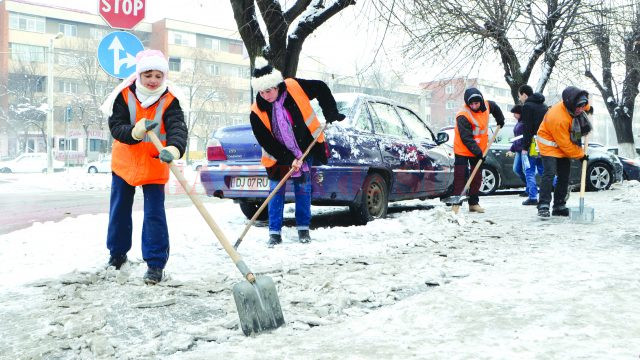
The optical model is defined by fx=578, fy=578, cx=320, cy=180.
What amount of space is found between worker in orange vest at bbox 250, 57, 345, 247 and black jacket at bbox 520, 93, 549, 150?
3.84 m

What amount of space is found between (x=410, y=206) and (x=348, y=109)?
3193mm

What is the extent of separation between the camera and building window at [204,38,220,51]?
64.1 metres

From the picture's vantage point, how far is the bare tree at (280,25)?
7.80m

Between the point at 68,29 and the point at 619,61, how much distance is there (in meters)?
52.5

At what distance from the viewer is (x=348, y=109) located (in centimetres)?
680

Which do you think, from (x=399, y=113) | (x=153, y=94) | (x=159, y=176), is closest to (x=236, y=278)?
(x=159, y=176)

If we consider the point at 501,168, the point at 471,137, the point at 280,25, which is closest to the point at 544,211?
the point at 471,137

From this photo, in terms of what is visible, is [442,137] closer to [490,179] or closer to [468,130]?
[468,130]

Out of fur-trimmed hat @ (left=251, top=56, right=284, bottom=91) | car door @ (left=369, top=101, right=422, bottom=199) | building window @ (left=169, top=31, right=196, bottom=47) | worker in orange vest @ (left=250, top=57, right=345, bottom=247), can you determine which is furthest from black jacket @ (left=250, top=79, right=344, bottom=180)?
building window @ (left=169, top=31, right=196, bottom=47)

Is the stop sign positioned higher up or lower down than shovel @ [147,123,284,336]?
higher up

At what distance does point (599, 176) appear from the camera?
12.5 m

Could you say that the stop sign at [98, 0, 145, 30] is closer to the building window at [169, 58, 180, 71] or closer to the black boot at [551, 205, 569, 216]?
the black boot at [551, 205, 569, 216]

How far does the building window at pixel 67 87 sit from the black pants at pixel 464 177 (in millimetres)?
52249

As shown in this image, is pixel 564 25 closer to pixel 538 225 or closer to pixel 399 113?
pixel 399 113
